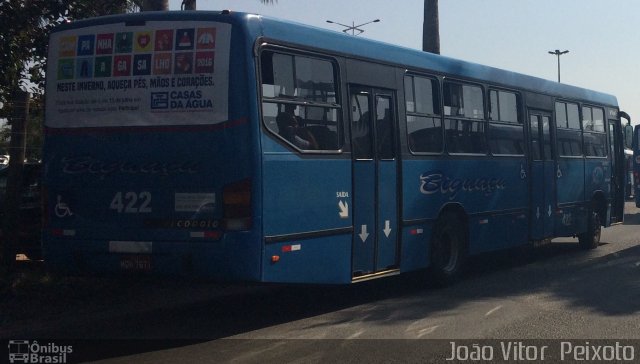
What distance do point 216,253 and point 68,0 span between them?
7.16 m

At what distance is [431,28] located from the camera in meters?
22.3

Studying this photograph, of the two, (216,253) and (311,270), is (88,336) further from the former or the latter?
(311,270)

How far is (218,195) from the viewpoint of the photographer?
916 centimetres

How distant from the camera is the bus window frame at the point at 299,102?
923cm

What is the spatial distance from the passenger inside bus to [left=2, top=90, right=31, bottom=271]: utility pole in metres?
4.47

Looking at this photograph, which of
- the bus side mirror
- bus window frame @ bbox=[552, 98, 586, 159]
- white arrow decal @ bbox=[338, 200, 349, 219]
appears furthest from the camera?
the bus side mirror

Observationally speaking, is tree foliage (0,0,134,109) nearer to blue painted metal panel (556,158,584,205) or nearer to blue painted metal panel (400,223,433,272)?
blue painted metal panel (400,223,433,272)

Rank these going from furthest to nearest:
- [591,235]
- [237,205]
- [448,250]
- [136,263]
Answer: [591,235] < [448,250] < [136,263] < [237,205]

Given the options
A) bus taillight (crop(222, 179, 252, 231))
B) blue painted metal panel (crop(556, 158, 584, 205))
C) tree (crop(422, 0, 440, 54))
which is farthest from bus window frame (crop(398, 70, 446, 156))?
tree (crop(422, 0, 440, 54))

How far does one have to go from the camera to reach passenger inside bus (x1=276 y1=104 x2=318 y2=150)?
9.59 metres

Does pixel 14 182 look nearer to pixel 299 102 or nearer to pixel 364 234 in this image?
pixel 299 102

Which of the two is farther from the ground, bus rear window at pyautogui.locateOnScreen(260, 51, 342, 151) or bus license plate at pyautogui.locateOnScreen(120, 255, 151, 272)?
bus rear window at pyautogui.locateOnScreen(260, 51, 342, 151)

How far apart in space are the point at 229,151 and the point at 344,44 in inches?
101

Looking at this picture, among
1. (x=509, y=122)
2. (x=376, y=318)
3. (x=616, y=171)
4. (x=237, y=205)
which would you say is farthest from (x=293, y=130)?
(x=616, y=171)
